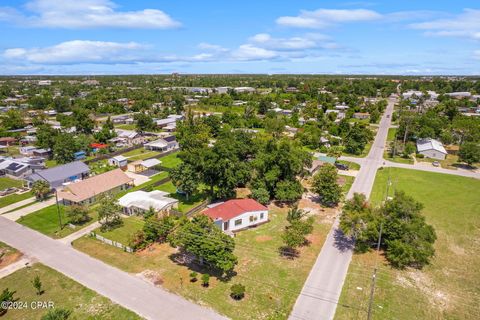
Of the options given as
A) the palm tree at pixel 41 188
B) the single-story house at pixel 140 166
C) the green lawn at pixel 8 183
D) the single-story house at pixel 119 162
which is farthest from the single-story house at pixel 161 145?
the palm tree at pixel 41 188

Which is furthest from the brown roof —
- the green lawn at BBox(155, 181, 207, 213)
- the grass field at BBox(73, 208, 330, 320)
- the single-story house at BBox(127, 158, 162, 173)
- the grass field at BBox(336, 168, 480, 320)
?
the grass field at BBox(336, 168, 480, 320)

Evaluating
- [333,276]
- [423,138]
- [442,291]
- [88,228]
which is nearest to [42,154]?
[88,228]

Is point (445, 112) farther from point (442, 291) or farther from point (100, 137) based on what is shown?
point (100, 137)

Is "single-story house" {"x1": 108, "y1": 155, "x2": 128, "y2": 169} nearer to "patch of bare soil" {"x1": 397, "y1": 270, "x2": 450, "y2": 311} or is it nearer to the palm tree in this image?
the palm tree

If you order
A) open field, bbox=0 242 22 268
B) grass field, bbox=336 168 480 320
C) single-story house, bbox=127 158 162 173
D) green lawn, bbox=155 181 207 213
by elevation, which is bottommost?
open field, bbox=0 242 22 268

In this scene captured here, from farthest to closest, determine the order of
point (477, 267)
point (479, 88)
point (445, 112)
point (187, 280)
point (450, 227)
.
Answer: point (479, 88), point (445, 112), point (450, 227), point (477, 267), point (187, 280)

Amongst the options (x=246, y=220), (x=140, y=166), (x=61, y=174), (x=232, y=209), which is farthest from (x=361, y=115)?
(x=61, y=174)
